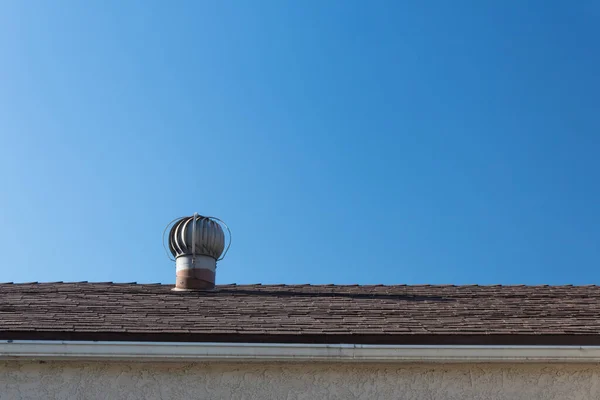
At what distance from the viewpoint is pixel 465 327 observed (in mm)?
6441

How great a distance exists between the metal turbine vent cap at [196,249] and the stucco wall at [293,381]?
3024 mm

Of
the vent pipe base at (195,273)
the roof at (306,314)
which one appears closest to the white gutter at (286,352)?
the roof at (306,314)

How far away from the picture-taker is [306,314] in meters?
7.03

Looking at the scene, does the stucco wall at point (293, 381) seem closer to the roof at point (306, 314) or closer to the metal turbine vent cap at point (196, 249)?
the roof at point (306, 314)

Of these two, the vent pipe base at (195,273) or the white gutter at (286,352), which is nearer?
the white gutter at (286,352)

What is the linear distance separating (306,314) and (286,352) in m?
1.12

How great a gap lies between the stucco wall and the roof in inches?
9.7

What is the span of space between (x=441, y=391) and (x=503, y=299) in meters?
2.43

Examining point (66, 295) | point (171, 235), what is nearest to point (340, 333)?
point (66, 295)

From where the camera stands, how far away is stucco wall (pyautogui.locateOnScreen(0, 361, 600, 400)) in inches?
233

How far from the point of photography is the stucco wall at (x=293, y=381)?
5.92 m

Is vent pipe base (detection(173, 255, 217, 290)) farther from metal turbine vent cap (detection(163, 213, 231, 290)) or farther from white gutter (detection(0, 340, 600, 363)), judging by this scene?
white gutter (detection(0, 340, 600, 363))

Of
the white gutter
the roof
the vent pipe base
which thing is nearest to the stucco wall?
the white gutter

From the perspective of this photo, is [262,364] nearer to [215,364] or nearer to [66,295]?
[215,364]
